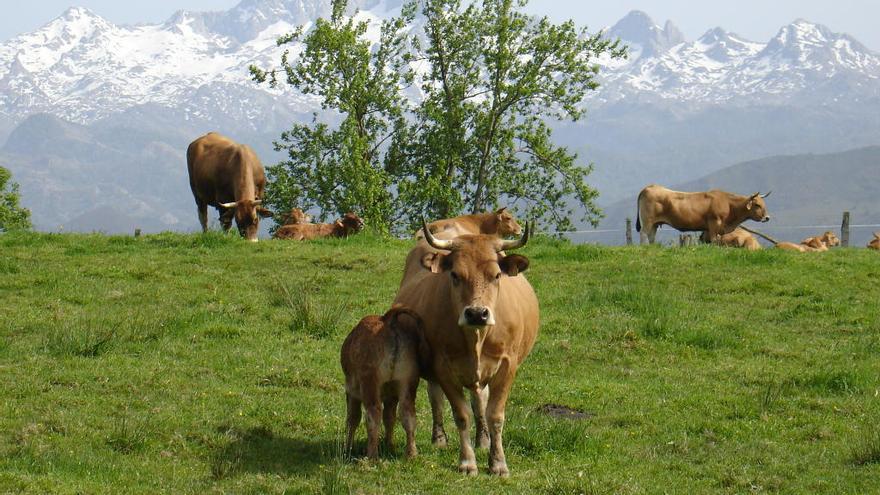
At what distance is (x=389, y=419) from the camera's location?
1061 cm

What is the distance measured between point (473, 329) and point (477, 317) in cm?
41

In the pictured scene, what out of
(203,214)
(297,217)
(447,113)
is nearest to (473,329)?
(203,214)

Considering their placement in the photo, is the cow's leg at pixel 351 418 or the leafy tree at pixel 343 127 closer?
the cow's leg at pixel 351 418

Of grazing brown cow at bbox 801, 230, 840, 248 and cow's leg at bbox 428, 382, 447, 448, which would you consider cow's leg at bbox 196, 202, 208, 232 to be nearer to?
cow's leg at bbox 428, 382, 447, 448

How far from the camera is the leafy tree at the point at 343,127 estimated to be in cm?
4584

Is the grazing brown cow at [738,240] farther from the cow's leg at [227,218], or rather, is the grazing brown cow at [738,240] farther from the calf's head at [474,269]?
the calf's head at [474,269]

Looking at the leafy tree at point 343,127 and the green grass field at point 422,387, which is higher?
the leafy tree at point 343,127

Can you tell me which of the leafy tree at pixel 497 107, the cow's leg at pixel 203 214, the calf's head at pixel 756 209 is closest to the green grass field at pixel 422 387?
the cow's leg at pixel 203 214

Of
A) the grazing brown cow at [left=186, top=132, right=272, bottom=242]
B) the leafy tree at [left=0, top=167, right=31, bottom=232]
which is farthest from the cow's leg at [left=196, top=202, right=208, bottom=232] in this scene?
the leafy tree at [left=0, top=167, right=31, bottom=232]

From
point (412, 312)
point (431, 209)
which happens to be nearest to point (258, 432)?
point (412, 312)

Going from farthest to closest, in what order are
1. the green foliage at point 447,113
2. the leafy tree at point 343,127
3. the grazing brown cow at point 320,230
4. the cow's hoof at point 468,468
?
the green foliage at point 447,113
the leafy tree at point 343,127
the grazing brown cow at point 320,230
the cow's hoof at point 468,468

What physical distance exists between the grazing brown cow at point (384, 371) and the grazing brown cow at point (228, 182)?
54.8 ft

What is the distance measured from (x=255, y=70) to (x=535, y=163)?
1380cm

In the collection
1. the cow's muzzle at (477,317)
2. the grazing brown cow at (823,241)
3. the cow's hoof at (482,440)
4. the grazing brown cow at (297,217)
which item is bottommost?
the cow's hoof at (482,440)
